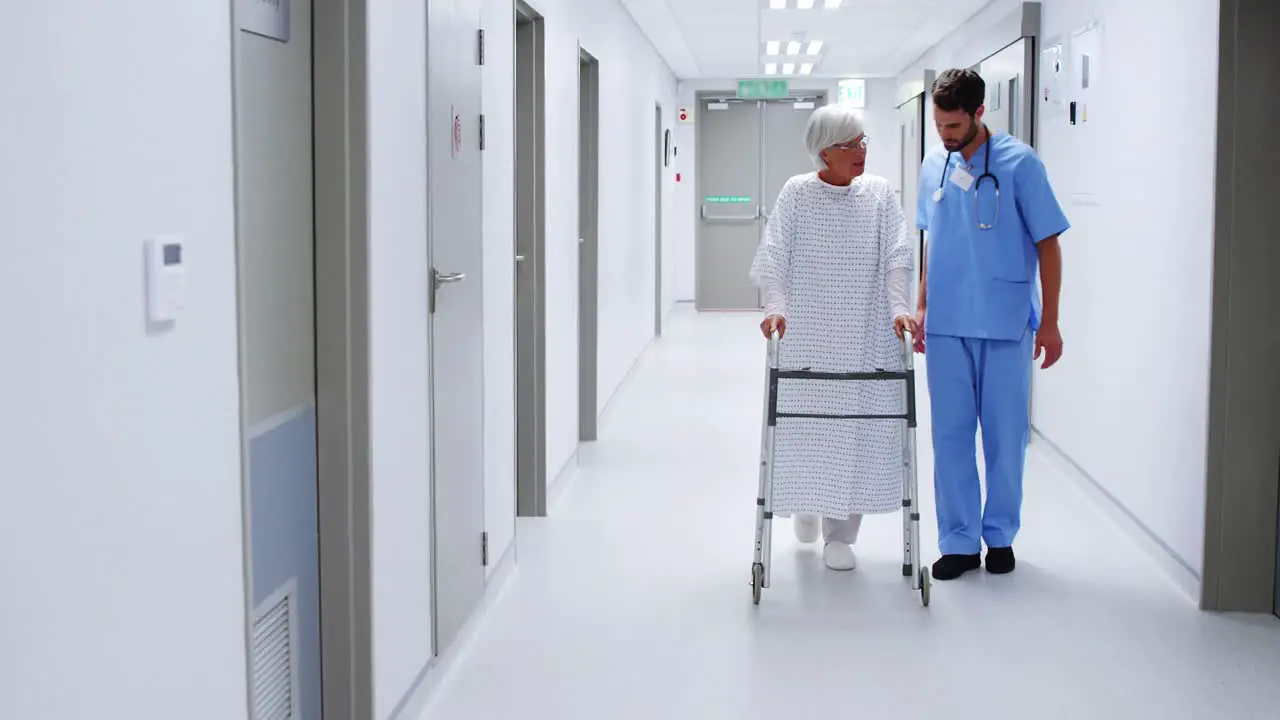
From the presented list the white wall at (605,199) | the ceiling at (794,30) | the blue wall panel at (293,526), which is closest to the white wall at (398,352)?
the blue wall panel at (293,526)

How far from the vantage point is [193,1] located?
1.83 metres

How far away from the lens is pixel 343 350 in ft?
8.83

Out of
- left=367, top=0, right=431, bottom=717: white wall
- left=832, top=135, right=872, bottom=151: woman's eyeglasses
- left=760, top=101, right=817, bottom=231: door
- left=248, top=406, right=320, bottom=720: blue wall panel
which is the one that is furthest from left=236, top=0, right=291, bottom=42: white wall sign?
left=760, top=101, right=817, bottom=231: door

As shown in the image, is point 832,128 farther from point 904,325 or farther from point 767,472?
point 767,472

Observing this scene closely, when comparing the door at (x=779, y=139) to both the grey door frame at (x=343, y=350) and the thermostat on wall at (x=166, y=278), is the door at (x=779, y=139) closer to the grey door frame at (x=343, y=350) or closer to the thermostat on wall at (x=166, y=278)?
the grey door frame at (x=343, y=350)

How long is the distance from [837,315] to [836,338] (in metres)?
0.07

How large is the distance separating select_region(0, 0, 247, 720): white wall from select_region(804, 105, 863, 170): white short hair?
2.37 m

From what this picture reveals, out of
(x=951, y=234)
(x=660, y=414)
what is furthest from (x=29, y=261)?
(x=660, y=414)

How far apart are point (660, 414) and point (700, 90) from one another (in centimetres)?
735

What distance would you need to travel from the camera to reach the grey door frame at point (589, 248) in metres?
6.75

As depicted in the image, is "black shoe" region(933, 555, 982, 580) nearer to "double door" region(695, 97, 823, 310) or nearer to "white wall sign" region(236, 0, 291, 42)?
"white wall sign" region(236, 0, 291, 42)

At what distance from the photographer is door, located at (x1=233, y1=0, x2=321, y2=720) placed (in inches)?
92.2

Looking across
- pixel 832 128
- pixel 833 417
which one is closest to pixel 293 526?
pixel 833 417

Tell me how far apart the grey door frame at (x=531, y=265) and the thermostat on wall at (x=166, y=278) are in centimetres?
321
